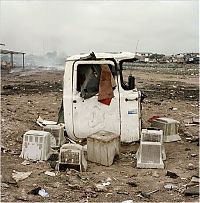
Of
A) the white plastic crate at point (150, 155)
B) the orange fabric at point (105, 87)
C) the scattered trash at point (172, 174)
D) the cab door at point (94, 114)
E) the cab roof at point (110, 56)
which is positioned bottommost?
the scattered trash at point (172, 174)

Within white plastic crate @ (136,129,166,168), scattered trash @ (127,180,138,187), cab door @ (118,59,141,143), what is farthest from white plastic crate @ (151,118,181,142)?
scattered trash @ (127,180,138,187)

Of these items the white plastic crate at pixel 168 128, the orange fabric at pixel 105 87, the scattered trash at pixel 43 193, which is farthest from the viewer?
the white plastic crate at pixel 168 128

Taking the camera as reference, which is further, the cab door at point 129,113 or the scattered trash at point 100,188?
the cab door at point 129,113

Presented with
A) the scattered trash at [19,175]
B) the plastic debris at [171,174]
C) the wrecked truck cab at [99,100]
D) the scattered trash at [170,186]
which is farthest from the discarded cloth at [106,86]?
the scattered trash at [170,186]

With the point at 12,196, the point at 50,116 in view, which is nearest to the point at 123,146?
the point at 12,196

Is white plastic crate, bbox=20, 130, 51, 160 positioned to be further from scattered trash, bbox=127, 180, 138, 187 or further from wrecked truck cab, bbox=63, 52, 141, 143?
scattered trash, bbox=127, 180, 138, 187

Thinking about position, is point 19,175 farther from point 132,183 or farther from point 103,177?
point 132,183

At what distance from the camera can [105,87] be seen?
7207mm

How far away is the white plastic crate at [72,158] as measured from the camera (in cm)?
588

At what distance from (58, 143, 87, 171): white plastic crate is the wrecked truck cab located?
137cm

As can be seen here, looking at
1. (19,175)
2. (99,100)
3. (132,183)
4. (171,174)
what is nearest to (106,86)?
(99,100)

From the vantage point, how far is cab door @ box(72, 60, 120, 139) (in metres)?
7.26

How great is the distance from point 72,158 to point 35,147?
2.70 feet

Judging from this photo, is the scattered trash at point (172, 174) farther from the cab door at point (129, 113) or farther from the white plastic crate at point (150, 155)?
the cab door at point (129, 113)
